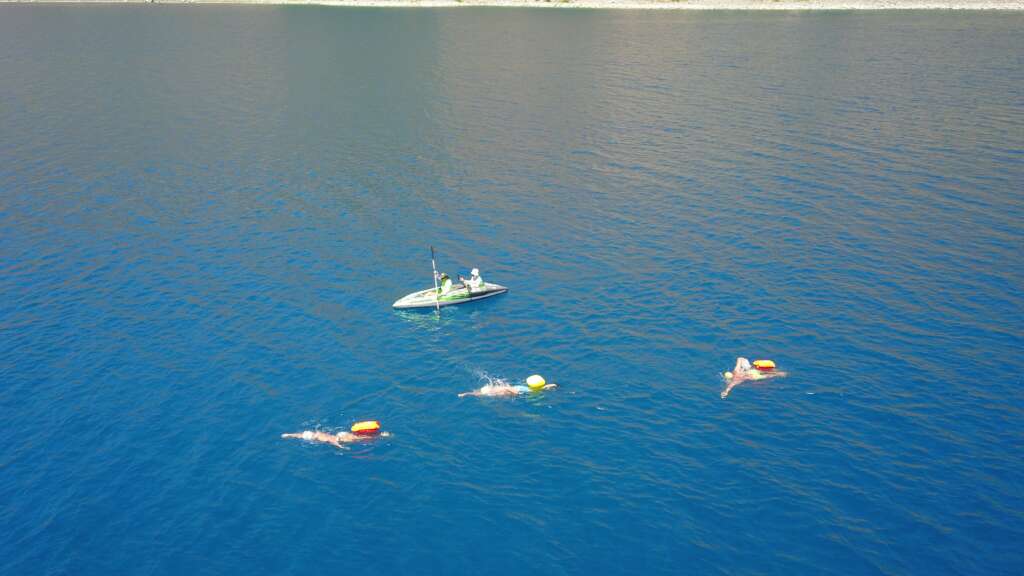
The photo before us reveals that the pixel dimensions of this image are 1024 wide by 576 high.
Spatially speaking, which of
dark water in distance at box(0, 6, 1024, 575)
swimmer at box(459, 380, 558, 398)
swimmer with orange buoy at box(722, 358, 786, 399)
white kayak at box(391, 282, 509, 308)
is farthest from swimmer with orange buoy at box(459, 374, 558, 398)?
white kayak at box(391, 282, 509, 308)

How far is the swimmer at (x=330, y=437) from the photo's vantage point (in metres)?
54.6

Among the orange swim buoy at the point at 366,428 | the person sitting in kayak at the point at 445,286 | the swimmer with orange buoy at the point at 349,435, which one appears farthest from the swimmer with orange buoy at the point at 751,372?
the orange swim buoy at the point at 366,428

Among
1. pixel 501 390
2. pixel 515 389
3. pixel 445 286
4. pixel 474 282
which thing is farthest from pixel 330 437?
pixel 474 282

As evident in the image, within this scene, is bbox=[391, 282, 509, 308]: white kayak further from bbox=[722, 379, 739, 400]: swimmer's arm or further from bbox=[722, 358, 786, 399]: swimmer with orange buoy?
bbox=[722, 379, 739, 400]: swimmer's arm

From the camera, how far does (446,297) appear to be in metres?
72.1

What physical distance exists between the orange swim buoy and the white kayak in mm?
18033

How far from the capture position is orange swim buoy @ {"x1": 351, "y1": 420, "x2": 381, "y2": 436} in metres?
55.0

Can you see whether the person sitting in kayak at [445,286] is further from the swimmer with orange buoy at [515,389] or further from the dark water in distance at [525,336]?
the swimmer with orange buoy at [515,389]

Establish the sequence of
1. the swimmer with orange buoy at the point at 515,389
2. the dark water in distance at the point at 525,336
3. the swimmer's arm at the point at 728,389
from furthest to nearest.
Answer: the swimmer with orange buoy at the point at 515,389, the swimmer's arm at the point at 728,389, the dark water in distance at the point at 525,336

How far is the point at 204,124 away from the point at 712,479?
10825cm

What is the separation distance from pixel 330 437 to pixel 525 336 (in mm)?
19722

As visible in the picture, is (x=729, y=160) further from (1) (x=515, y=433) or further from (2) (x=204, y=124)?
(2) (x=204, y=124)

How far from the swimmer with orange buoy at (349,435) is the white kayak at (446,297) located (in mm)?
18128

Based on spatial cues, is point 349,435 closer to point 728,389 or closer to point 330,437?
point 330,437
